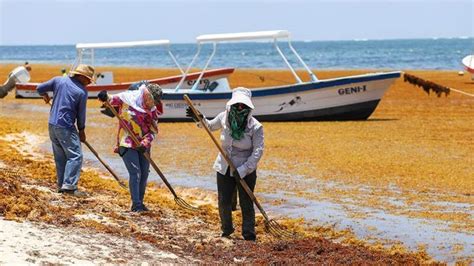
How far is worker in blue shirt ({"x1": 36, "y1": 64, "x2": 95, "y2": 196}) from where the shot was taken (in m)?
10.5

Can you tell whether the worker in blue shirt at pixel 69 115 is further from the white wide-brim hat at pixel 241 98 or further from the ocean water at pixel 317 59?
the ocean water at pixel 317 59

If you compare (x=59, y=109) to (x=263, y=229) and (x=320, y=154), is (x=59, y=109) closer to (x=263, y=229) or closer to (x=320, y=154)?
(x=263, y=229)

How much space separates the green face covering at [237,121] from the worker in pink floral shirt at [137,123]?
1.36 metres

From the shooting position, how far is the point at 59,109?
34.4 feet

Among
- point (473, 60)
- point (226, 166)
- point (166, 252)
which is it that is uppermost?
point (473, 60)

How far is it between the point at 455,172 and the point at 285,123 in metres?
9.16

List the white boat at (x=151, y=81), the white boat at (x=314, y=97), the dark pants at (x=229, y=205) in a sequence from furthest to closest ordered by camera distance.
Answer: the white boat at (x=151, y=81), the white boat at (x=314, y=97), the dark pants at (x=229, y=205)

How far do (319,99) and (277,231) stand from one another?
13325 mm

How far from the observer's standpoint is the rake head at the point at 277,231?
9344 mm

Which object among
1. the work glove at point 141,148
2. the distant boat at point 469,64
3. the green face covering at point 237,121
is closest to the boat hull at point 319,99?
the work glove at point 141,148

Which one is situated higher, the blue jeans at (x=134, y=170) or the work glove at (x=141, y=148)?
the work glove at (x=141, y=148)

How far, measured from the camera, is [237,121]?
28.8ft

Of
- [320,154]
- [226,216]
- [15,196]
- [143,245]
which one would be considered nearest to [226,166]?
[226,216]

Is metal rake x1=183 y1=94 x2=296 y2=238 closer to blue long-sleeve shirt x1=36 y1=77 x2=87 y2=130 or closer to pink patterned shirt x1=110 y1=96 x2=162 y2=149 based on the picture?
pink patterned shirt x1=110 y1=96 x2=162 y2=149
